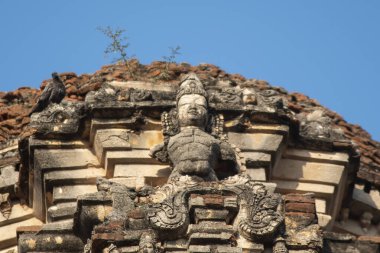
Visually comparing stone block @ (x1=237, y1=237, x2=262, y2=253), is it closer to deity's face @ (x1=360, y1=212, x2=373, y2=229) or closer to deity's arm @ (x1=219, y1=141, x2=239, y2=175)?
deity's arm @ (x1=219, y1=141, x2=239, y2=175)

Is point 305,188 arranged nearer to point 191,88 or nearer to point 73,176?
point 191,88

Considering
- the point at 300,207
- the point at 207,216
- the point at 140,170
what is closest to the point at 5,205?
the point at 140,170

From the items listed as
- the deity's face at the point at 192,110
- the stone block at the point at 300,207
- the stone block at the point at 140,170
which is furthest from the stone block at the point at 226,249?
the stone block at the point at 140,170

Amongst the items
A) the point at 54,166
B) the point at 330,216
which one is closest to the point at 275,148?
the point at 330,216

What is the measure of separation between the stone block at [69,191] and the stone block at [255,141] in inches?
72.4

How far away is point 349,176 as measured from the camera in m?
21.5

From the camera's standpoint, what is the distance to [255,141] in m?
20.8

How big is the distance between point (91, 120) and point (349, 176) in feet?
11.2

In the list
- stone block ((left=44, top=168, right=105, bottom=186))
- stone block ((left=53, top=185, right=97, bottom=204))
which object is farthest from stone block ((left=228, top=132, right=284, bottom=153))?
stone block ((left=53, top=185, right=97, bottom=204))

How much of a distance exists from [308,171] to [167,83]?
319 centimetres

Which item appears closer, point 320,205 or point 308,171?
point 320,205

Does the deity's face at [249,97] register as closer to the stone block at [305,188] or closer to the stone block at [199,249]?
the stone block at [305,188]

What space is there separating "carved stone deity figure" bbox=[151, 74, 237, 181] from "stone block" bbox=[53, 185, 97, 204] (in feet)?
3.53

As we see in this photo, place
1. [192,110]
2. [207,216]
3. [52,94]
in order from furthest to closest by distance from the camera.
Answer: [52,94], [192,110], [207,216]
